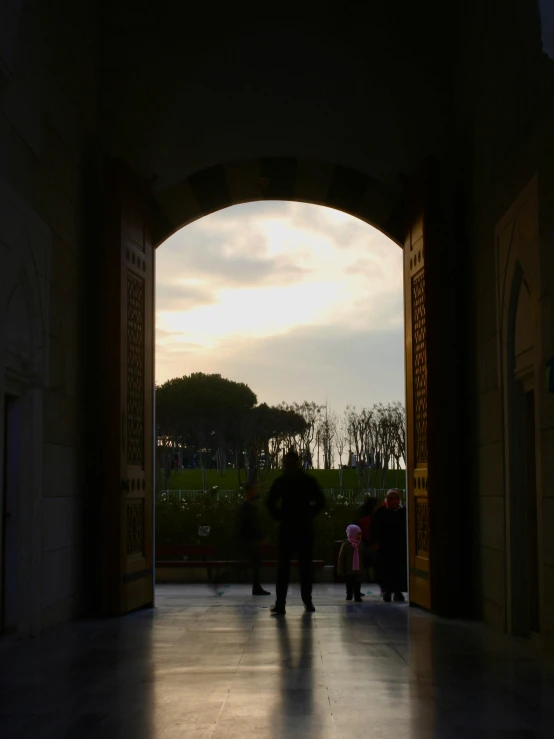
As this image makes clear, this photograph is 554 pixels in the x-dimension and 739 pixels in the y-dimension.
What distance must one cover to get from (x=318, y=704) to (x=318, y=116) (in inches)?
252

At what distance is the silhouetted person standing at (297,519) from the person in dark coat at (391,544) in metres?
1.54

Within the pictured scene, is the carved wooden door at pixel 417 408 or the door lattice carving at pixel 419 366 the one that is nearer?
the carved wooden door at pixel 417 408

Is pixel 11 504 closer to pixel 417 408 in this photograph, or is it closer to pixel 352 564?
pixel 417 408

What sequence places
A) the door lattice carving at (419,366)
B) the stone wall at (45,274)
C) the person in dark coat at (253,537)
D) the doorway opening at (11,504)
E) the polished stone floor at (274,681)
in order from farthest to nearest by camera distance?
the person in dark coat at (253,537) < the door lattice carving at (419,366) < the doorway opening at (11,504) < the stone wall at (45,274) < the polished stone floor at (274,681)

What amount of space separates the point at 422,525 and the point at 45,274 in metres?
3.62

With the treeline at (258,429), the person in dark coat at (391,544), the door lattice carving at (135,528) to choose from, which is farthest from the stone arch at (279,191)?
the treeline at (258,429)

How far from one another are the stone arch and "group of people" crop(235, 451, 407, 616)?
8.55ft

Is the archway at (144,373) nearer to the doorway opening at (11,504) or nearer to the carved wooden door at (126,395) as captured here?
the carved wooden door at (126,395)

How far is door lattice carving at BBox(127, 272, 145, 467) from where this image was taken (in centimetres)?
872

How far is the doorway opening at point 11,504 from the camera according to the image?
6844 millimetres

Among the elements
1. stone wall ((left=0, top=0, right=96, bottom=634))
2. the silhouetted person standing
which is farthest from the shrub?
stone wall ((left=0, top=0, right=96, bottom=634))

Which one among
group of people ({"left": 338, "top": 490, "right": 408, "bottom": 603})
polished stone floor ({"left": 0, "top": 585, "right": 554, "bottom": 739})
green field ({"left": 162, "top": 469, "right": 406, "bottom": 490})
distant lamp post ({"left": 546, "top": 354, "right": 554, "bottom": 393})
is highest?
distant lamp post ({"left": 546, "top": 354, "right": 554, "bottom": 393})

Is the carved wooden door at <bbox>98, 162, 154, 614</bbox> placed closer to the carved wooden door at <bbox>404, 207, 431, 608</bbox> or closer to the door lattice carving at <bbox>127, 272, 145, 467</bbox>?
the door lattice carving at <bbox>127, 272, 145, 467</bbox>

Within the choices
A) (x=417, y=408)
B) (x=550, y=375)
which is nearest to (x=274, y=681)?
(x=550, y=375)
